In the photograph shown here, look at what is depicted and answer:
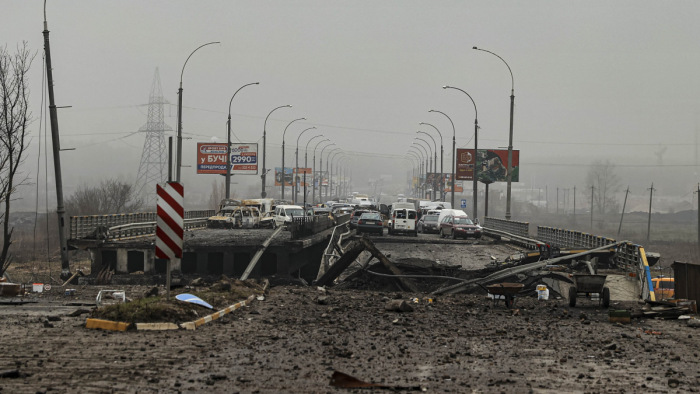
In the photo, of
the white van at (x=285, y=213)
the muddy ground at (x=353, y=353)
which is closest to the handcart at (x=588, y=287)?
the muddy ground at (x=353, y=353)

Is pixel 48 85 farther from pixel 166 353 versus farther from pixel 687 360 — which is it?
pixel 687 360

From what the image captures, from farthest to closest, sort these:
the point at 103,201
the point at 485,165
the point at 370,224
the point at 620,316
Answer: the point at 103,201
the point at 485,165
the point at 370,224
the point at 620,316

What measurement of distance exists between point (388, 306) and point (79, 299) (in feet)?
25.2

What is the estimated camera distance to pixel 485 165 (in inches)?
3108

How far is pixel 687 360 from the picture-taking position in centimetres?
1120

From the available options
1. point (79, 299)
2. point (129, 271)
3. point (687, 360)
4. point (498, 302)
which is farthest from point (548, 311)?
point (129, 271)

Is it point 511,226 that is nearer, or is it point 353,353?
point 353,353

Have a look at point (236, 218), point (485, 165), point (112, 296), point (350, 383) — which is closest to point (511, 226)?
point (236, 218)

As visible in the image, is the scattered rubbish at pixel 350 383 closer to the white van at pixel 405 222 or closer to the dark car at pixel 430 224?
the white van at pixel 405 222

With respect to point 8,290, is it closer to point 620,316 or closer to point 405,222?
point 620,316

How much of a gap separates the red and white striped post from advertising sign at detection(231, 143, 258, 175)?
67.1m

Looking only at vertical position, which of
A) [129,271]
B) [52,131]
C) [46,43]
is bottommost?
[129,271]

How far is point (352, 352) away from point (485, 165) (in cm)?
6905

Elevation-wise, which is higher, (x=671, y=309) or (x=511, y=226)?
(x=671, y=309)
